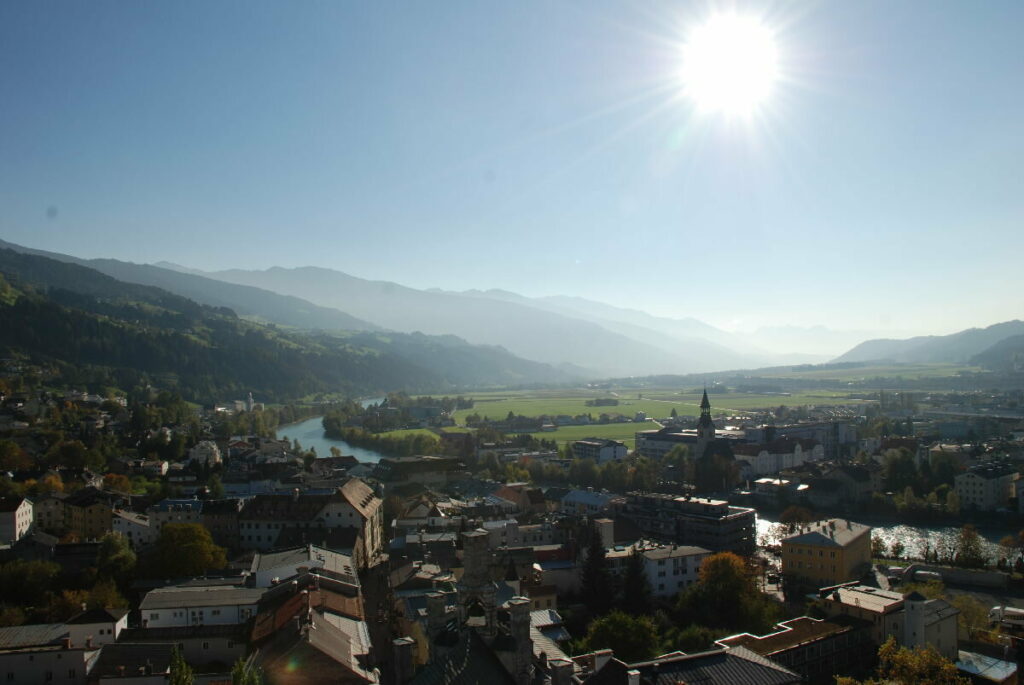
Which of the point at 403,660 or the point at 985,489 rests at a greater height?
the point at 403,660

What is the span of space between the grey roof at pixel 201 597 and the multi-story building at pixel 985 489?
43.0 m

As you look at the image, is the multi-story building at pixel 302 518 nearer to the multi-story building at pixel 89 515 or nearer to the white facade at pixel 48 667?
the multi-story building at pixel 89 515

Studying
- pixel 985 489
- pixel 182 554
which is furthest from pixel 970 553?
pixel 182 554

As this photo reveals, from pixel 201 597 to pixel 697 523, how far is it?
23.4 metres

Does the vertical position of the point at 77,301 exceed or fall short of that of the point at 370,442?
it exceeds it

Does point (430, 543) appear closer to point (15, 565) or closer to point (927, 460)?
point (15, 565)

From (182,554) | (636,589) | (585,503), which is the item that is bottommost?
(585,503)

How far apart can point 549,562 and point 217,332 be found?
132568mm

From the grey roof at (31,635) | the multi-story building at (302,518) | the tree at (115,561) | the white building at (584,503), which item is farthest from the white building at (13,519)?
the white building at (584,503)

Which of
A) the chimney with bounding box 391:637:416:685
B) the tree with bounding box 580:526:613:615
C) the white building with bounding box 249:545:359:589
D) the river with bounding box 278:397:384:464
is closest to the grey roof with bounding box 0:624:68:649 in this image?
the white building with bounding box 249:545:359:589

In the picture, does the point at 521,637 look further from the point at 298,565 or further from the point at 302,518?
the point at 302,518

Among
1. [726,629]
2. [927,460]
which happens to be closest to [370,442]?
[927,460]

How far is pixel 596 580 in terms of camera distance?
26.4 m

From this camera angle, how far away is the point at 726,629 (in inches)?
936
